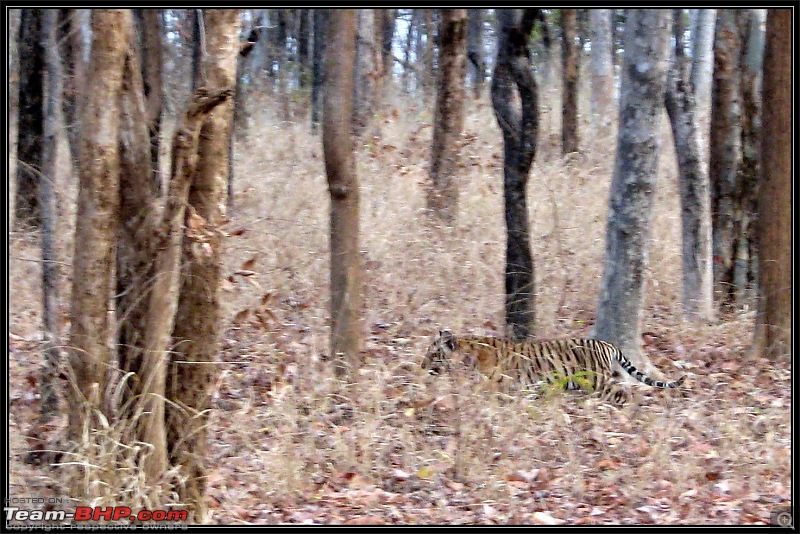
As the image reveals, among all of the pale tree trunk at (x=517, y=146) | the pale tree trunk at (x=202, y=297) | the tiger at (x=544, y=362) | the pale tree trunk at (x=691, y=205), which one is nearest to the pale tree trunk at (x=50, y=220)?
the pale tree trunk at (x=202, y=297)

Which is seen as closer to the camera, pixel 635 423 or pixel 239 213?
pixel 635 423

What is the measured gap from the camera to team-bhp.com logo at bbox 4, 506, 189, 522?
16.3ft

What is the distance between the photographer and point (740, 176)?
10.9 m

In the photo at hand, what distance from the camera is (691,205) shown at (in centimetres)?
1063

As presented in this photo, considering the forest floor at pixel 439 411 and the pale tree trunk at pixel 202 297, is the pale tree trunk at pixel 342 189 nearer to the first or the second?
the forest floor at pixel 439 411

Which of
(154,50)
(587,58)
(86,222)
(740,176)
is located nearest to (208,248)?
(86,222)

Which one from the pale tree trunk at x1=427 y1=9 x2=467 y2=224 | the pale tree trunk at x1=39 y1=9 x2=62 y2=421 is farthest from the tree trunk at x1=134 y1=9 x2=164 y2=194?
the pale tree trunk at x1=427 y1=9 x2=467 y2=224

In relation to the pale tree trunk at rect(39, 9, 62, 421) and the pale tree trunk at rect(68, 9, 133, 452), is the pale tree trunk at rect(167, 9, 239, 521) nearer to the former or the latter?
the pale tree trunk at rect(68, 9, 133, 452)

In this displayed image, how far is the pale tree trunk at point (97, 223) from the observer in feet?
16.8

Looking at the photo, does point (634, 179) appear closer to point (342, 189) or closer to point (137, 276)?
point (342, 189)

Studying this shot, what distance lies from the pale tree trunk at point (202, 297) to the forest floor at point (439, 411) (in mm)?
220

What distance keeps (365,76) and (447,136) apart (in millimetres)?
6042

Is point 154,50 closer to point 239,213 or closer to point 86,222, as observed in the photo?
point 86,222

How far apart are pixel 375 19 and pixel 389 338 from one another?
12138 mm
